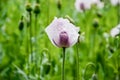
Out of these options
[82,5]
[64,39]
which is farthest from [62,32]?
[82,5]

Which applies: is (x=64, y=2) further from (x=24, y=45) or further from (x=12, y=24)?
(x=24, y=45)

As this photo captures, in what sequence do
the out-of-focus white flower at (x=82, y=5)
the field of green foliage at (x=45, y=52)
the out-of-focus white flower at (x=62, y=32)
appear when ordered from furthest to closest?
the out-of-focus white flower at (x=82, y=5) < the field of green foliage at (x=45, y=52) < the out-of-focus white flower at (x=62, y=32)

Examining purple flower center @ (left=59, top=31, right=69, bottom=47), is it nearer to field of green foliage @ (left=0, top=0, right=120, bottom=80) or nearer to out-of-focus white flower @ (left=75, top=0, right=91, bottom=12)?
field of green foliage @ (left=0, top=0, right=120, bottom=80)

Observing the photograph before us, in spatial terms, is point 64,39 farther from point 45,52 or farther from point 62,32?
point 45,52

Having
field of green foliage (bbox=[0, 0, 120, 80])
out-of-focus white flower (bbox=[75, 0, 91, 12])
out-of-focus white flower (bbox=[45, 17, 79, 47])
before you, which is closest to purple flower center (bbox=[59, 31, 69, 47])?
out-of-focus white flower (bbox=[45, 17, 79, 47])

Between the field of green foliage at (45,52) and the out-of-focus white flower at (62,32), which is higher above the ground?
the out-of-focus white flower at (62,32)

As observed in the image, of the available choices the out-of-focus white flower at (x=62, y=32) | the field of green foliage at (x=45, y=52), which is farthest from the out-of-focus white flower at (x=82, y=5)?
the out-of-focus white flower at (x=62, y=32)

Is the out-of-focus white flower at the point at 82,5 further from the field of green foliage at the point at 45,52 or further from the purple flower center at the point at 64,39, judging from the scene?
the purple flower center at the point at 64,39

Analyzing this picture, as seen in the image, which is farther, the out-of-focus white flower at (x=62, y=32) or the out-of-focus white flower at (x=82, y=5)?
the out-of-focus white flower at (x=82, y=5)

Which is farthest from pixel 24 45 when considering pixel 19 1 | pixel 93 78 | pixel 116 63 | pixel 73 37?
pixel 19 1

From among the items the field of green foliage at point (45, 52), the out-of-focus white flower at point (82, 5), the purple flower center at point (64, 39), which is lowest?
the field of green foliage at point (45, 52)

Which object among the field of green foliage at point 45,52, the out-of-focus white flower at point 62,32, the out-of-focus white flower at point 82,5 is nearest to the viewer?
the out-of-focus white flower at point 62,32
